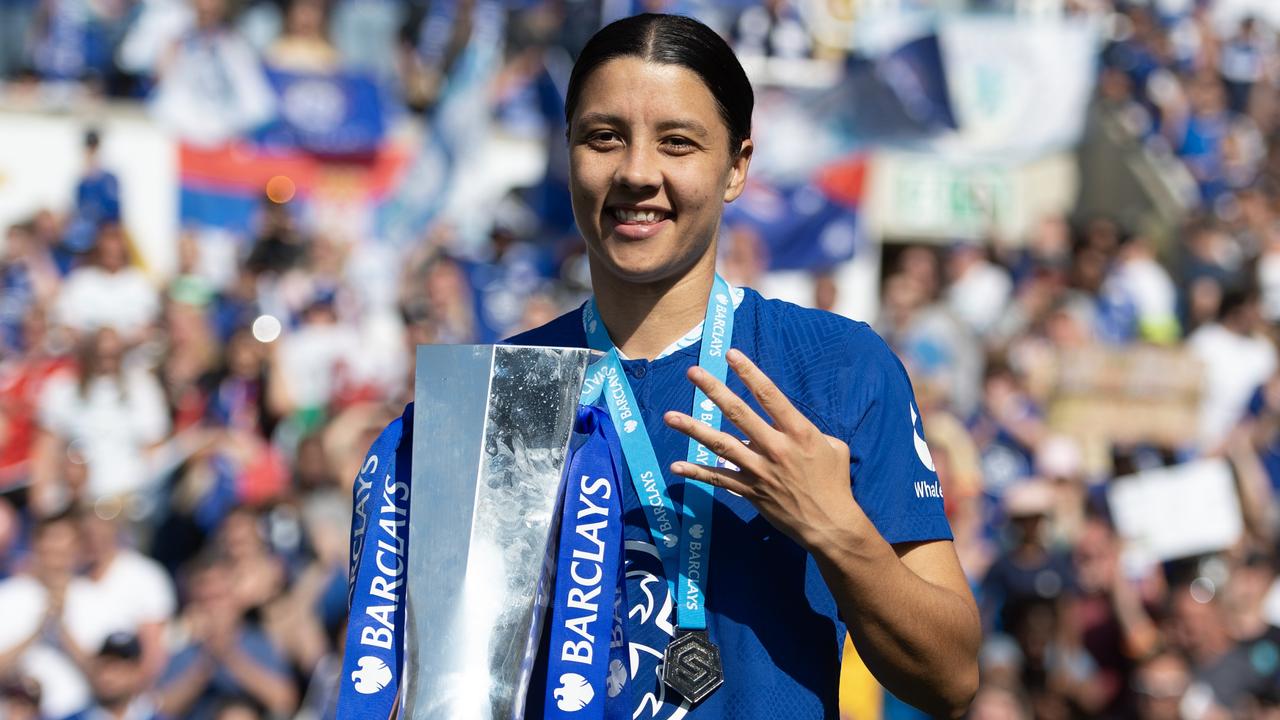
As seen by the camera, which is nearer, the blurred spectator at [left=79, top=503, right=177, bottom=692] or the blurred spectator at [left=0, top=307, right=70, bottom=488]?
the blurred spectator at [left=79, top=503, right=177, bottom=692]

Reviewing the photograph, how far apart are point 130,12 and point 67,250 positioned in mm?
3131

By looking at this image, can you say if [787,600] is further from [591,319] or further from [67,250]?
[67,250]

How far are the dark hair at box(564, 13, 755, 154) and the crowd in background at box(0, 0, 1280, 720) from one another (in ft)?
11.1

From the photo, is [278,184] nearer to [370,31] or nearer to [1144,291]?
[370,31]

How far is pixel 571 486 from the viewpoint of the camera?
8.11ft

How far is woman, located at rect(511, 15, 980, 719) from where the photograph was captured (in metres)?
2.38

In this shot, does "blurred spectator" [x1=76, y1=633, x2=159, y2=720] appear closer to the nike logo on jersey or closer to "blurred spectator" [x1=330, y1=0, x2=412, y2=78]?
the nike logo on jersey

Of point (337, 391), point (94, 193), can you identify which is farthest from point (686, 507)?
point (94, 193)

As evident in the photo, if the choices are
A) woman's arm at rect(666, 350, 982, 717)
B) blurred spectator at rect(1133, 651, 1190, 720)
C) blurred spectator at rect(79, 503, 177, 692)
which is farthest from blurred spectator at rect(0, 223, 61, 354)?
woman's arm at rect(666, 350, 982, 717)

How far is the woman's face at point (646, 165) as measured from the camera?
8.41 feet

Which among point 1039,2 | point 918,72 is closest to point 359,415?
point 918,72

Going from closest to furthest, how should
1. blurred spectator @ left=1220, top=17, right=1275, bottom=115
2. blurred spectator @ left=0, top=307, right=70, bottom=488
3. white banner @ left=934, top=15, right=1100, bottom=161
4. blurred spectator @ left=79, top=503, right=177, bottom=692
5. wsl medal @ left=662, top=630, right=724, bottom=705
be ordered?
wsl medal @ left=662, top=630, right=724, bottom=705 → blurred spectator @ left=79, top=503, right=177, bottom=692 → blurred spectator @ left=0, top=307, right=70, bottom=488 → white banner @ left=934, top=15, right=1100, bottom=161 → blurred spectator @ left=1220, top=17, right=1275, bottom=115

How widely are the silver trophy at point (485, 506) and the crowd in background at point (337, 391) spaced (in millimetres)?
3298

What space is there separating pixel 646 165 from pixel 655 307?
0.84 ft
